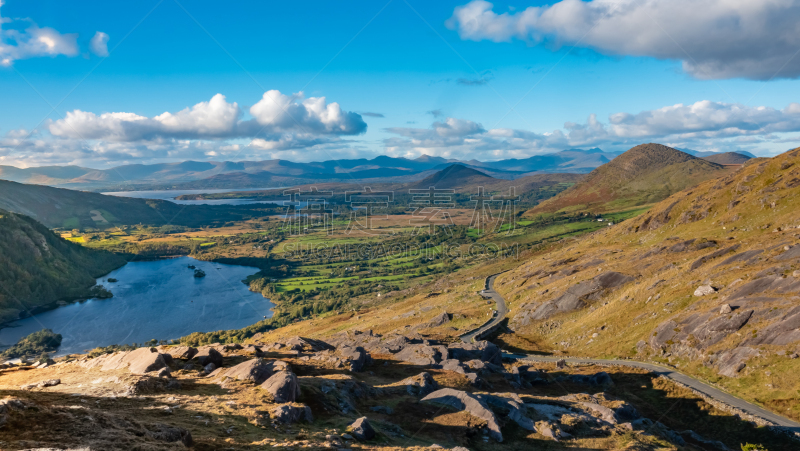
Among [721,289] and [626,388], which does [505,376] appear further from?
[721,289]

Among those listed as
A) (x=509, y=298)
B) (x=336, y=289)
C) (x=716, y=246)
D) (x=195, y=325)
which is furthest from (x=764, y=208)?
(x=195, y=325)

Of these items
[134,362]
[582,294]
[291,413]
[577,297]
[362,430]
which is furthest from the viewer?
[577,297]

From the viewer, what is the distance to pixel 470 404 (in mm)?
30875

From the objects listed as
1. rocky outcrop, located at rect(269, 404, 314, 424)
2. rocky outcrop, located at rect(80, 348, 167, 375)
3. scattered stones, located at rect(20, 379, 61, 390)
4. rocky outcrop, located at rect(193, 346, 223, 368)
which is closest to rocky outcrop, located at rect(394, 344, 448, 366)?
rocky outcrop, located at rect(193, 346, 223, 368)

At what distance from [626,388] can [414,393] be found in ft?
93.8

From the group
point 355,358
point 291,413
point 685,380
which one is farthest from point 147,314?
point 685,380

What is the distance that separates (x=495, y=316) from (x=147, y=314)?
126002 mm

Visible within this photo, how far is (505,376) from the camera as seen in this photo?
152 feet

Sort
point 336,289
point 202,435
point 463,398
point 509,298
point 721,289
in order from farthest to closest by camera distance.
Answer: point 336,289 → point 509,298 → point 721,289 → point 463,398 → point 202,435

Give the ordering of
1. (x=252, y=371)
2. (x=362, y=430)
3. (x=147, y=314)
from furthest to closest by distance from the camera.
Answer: (x=147, y=314) < (x=252, y=371) < (x=362, y=430)

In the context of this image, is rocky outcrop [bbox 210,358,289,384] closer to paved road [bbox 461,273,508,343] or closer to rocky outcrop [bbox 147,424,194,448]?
rocky outcrop [bbox 147,424,194,448]

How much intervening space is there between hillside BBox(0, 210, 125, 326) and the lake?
9.08 metres

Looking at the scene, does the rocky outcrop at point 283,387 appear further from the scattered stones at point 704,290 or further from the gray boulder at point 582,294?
the gray boulder at point 582,294

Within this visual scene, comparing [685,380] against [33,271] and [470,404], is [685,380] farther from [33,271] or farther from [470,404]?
[33,271]
